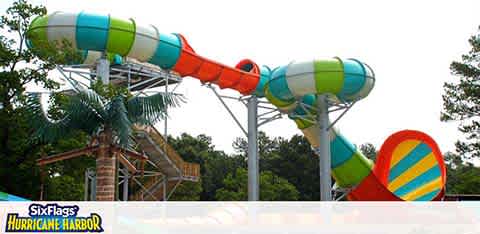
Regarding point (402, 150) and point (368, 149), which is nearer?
point (402, 150)

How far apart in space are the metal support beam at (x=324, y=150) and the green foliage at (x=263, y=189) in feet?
46.0

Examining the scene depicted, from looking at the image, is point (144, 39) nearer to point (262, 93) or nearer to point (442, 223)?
point (262, 93)

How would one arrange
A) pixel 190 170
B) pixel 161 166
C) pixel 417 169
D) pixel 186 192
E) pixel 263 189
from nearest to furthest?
pixel 417 169
pixel 161 166
pixel 190 170
pixel 263 189
pixel 186 192

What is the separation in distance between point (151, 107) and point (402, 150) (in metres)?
10.3

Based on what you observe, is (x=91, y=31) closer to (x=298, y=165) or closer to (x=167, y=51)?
(x=167, y=51)

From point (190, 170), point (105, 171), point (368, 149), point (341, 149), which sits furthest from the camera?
point (368, 149)

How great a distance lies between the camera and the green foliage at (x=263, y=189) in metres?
31.5

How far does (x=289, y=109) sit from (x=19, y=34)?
8858 millimetres

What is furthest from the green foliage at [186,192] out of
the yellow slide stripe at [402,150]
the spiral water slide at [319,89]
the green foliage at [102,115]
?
the green foliage at [102,115]

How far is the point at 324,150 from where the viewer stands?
1714 cm

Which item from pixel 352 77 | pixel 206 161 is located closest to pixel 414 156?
pixel 352 77

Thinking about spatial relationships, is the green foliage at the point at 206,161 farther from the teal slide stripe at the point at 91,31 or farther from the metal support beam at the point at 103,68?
the teal slide stripe at the point at 91,31

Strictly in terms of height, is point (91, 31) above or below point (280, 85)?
above

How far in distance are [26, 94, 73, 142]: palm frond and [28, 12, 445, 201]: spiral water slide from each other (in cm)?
482
